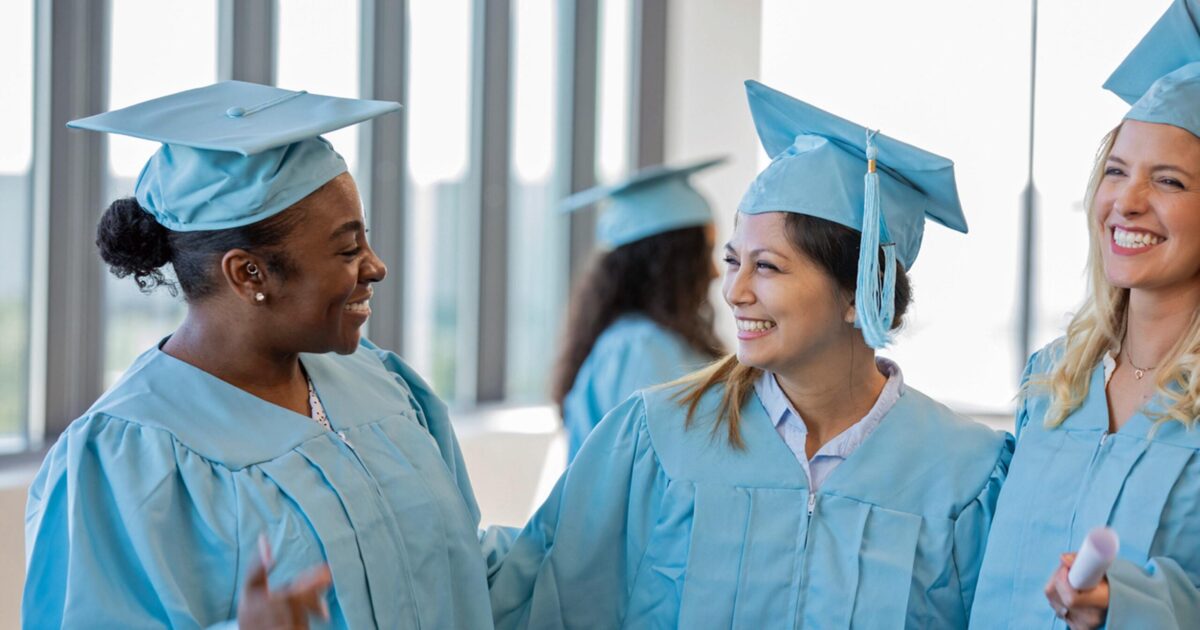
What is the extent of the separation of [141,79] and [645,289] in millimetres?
1563

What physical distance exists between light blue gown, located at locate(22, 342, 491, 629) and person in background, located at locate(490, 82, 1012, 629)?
276 mm

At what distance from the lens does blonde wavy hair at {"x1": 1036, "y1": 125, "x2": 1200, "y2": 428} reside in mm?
1763

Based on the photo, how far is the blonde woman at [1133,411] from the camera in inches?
66.1

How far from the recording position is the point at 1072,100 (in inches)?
201

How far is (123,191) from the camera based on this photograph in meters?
3.54

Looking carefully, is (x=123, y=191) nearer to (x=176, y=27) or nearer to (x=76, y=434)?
(x=176, y=27)

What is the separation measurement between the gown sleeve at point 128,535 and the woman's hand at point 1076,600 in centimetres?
103

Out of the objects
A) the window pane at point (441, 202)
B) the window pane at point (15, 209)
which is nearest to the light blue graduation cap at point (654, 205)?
the window pane at point (441, 202)

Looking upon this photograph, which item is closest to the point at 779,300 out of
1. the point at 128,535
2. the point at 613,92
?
the point at 128,535

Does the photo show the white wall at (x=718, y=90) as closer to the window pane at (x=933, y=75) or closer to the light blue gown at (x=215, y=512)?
the window pane at (x=933, y=75)

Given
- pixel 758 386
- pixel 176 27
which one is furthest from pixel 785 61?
pixel 758 386

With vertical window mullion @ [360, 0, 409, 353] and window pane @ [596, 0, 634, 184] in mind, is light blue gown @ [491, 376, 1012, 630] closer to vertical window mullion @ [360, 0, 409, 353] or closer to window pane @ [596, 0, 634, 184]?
vertical window mullion @ [360, 0, 409, 353]

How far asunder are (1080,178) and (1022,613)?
12.4ft

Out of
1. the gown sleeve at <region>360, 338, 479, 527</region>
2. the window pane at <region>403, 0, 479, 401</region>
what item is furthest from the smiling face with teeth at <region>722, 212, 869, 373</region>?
the window pane at <region>403, 0, 479, 401</region>
